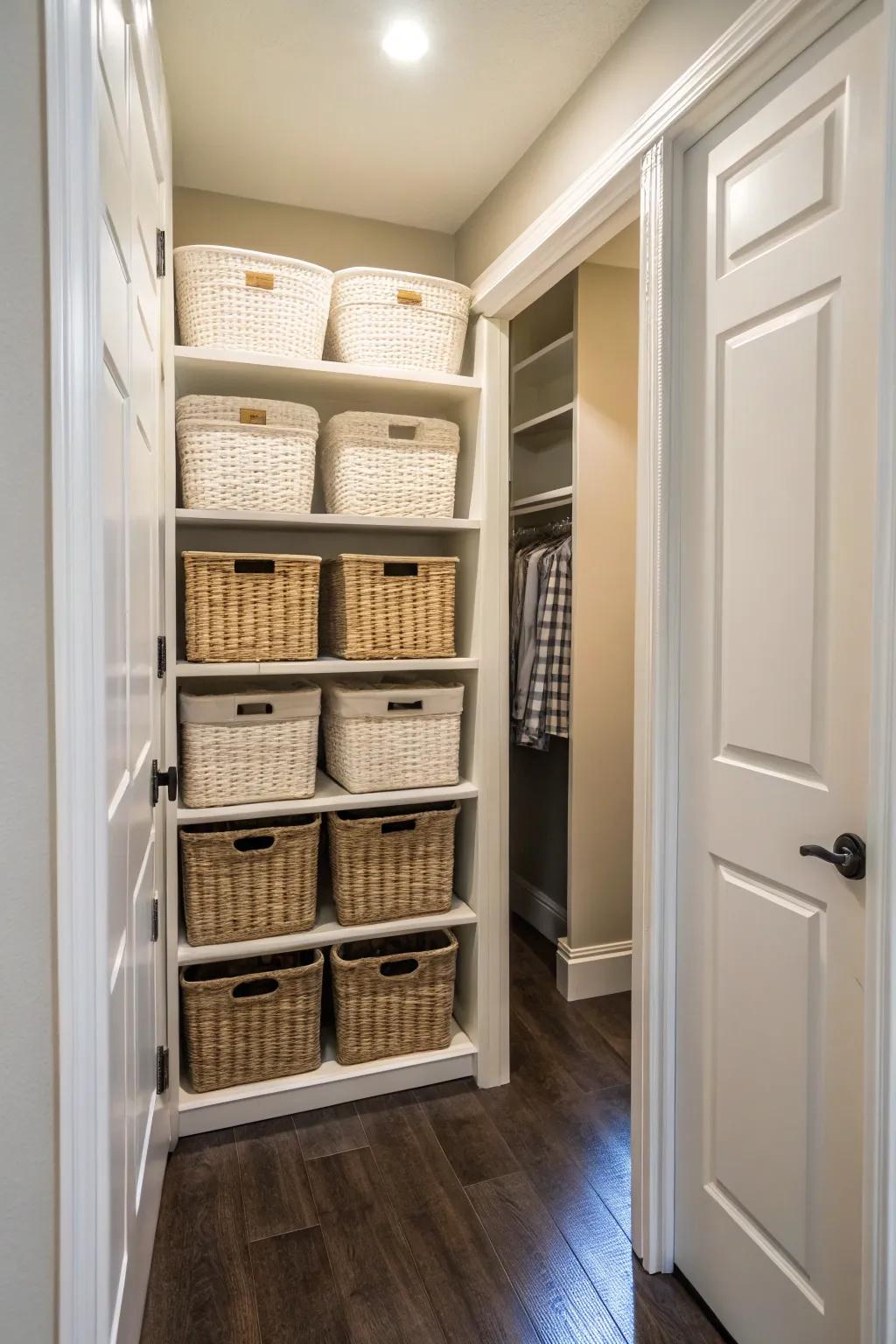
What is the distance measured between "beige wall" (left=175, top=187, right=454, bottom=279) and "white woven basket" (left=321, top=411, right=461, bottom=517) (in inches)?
23.5

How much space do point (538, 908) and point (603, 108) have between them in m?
2.74

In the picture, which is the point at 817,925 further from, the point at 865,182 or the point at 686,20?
the point at 686,20

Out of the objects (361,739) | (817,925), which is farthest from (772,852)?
(361,739)

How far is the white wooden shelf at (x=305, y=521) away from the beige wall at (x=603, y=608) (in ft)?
2.07

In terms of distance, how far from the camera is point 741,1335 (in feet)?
4.89

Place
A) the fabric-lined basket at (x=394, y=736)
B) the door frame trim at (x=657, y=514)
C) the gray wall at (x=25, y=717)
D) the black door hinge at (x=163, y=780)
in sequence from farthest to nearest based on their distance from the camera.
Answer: the fabric-lined basket at (x=394, y=736), the black door hinge at (x=163, y=780), the door frame trim at (x=657, y=514), the gray wall at (x=25, y=717)

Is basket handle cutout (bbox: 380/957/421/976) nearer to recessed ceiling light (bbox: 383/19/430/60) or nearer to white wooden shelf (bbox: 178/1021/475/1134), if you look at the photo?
white wooden shelf (bbox: 178/1021/475/1134)

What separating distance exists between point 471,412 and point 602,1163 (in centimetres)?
205

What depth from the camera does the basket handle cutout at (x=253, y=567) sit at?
210 cm

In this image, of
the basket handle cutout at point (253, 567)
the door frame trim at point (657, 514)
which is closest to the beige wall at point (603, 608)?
the door frame trim at point (657, 514)

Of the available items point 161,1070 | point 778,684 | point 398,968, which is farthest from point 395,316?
point 161,1070

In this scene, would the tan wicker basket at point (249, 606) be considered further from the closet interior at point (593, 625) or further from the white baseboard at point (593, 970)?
the white baseboard at point (593, 970)

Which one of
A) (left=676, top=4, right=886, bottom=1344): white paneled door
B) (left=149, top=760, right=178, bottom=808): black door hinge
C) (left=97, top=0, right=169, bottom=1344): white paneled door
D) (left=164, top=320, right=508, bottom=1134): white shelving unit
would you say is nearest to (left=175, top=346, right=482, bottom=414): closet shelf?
(left=164, top=320, right=508, bottom=1134): white shelving unit

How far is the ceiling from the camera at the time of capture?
5.35 feet
